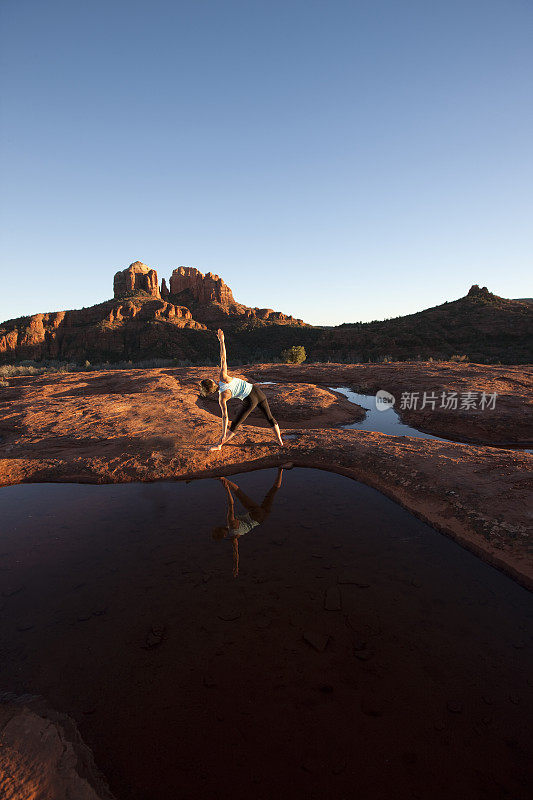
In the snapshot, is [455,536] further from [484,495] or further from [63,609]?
[63,609]

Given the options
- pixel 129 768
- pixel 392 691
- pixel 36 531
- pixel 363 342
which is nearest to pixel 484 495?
pixel 392 691

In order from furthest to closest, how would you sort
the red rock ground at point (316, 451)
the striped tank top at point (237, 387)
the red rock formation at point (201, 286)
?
the red rock formation at point (201, 286) → the striped tank top at point (237, 387) → the red rock ground at point (316, 451)

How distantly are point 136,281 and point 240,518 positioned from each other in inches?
3791

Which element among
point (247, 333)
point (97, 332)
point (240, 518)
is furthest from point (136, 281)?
point (240, 518)

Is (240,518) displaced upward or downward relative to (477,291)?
downward

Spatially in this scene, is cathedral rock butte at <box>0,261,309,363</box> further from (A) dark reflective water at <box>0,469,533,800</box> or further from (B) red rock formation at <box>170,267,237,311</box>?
(A) dark reflective water at <box>0,469,533,800</box>

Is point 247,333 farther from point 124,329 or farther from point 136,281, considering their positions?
point 136,281

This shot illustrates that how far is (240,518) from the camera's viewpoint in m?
4.77

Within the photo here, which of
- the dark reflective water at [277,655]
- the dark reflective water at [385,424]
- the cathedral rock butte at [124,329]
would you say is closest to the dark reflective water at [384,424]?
the dark reflective water at [385,424]

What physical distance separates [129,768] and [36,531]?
3.54m

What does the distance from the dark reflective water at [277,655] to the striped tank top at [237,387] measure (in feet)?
8.85

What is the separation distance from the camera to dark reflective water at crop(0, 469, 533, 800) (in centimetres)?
196

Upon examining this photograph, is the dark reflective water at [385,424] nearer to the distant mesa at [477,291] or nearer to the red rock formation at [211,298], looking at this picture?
the distant mesa at [477,291]

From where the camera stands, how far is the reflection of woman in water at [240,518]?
14.1ft
